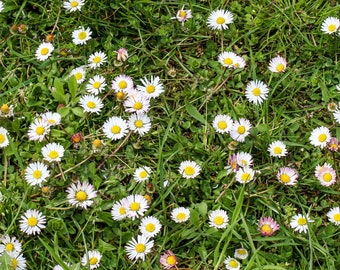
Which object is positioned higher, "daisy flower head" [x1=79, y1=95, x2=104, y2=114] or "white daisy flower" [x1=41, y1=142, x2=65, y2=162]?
"daisy flower head" [x1=79, y1=95, x2=104, y2=114]

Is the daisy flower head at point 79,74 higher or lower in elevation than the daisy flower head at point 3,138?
higher

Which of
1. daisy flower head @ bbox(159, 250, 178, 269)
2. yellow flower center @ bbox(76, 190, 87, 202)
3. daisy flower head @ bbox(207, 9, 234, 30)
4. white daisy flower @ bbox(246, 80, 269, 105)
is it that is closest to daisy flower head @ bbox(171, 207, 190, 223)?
daisy flower head @ bbox(159, 250, 178, 269)

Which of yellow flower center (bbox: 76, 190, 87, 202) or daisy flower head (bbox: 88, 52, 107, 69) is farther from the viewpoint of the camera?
daisy flower head (bbox: 88, 52, 107, 69)

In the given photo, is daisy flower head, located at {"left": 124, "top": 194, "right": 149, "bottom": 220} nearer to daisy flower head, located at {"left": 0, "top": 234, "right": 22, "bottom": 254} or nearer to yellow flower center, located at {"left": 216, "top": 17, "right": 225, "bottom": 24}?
daisy flower head, located at {"left": 0, "top": 234, "right": 22, "bottom": 254}

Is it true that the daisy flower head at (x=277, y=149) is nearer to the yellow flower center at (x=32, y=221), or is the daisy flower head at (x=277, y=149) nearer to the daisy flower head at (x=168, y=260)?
the daisy flower head at (x=168, y=260)

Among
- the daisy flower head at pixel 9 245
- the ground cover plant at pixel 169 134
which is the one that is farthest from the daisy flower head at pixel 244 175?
the daisy flower head at pixel 9 245

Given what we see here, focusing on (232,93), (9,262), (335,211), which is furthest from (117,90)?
(335,211)

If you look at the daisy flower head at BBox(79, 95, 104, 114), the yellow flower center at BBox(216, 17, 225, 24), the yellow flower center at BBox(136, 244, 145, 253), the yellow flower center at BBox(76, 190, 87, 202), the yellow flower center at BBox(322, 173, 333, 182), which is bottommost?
the yellow flower center at BBox(136, 244, 145, 253)
